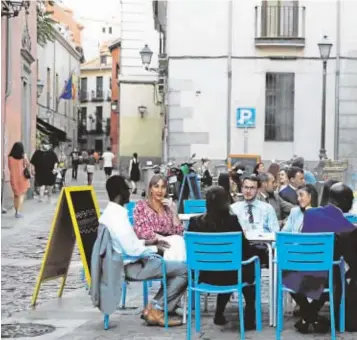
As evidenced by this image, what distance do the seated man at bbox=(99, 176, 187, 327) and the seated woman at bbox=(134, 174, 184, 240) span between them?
289 mm

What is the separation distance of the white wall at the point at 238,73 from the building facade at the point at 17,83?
167 inches

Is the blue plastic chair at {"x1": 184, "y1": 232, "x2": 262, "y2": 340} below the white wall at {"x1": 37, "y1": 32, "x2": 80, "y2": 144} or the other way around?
below

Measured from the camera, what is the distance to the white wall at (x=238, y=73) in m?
24.5

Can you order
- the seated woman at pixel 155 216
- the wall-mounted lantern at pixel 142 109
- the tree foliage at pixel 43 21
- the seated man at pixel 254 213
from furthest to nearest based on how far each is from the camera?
the wall-mounted lantern at pixel 142 109 → the tree foliage at pixel 43 21 → the seated man at pixel 254 213 → the seated woman at pixel 155 216

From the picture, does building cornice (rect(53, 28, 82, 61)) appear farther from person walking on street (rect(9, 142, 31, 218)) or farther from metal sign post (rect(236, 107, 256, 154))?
person walking on street (rect(9, 142, 31, 218))

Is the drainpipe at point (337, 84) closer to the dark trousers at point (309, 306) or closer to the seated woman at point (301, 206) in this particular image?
the seated woman at point (301, 206)

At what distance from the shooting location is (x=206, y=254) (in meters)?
7.14

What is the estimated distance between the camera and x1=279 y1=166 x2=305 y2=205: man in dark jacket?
10062mm

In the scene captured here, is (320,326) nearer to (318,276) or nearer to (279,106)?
(318,276)

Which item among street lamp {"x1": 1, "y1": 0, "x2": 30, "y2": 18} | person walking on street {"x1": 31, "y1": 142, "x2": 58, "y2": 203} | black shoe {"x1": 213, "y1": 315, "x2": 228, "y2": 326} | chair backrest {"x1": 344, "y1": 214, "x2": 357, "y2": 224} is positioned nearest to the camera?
black shoe {"x1": 213, "y1": 315, "x2": 228, "y2": 326}

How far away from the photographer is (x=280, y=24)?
80.8 ft

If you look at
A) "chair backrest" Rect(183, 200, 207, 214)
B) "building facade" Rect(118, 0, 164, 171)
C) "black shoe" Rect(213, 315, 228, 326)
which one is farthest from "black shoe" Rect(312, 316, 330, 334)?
"building facade" Rect(118, 0, 164, 171)

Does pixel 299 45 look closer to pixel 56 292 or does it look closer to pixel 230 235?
pixel 56 292

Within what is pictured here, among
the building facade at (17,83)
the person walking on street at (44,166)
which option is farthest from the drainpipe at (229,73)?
the building facade at (17,83)
